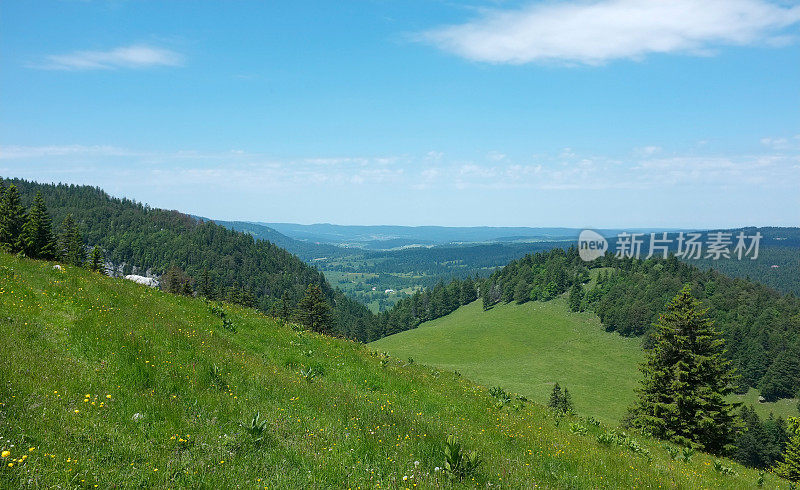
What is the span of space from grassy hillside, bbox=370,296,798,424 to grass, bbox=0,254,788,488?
75.2m

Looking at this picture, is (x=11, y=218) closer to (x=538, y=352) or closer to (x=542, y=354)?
(x=542, y=354)

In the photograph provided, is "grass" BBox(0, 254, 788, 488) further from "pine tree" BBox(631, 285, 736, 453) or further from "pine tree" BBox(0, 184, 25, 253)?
"pine tree" BBox(0, 184, 25, 253)

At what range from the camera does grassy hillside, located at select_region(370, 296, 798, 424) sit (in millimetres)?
100625

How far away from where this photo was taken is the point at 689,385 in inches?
1147

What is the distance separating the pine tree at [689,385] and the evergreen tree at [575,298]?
142280mm

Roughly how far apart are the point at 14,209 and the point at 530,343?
5333 inches

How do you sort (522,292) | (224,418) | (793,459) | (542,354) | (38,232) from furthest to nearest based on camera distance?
(522,292) < (542,354) < (38,232) < (793,459) < (224,418)

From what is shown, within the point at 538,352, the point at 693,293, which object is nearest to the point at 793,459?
the point at 538,352

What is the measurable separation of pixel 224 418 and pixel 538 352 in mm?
137844

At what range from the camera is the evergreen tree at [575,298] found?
6476 inches

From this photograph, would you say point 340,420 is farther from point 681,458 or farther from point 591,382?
point 591,382

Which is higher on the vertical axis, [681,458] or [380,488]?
[380,488]

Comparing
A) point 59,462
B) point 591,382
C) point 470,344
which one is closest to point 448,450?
point 59,462

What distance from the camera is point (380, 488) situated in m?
6.25
